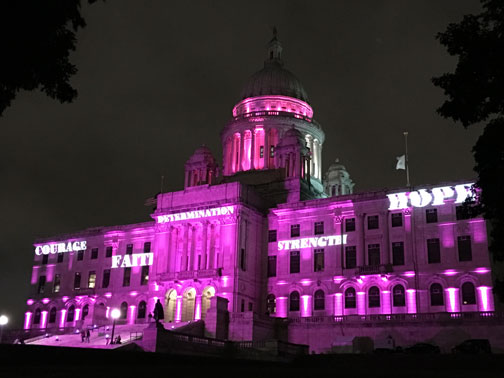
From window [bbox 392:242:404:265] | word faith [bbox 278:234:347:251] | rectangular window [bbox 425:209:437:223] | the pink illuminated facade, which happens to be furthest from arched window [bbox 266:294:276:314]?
rectangular window [bbox 425:209:437:223]

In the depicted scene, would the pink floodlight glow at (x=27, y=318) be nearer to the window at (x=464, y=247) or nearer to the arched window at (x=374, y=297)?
the arched window at (x=374, y=297)

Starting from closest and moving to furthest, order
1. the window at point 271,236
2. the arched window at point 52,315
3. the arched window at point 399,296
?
the arched window at point 399,296, the window at point 271,236, the arched window at point 52,315

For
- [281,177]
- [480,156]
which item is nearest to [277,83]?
[281,177]

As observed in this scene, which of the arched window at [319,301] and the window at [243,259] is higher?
the window at [243,259]

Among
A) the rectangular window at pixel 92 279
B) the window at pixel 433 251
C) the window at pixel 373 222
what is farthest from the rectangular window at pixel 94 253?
the window at pixel 433 251

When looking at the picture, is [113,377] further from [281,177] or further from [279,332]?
[281,177]

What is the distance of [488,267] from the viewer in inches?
2682

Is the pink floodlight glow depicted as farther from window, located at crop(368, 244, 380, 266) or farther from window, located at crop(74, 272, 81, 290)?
window, located at crop(368, 244, 380, 266)

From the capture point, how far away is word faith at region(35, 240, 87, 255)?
95750mm

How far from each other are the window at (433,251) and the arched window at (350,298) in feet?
29.8

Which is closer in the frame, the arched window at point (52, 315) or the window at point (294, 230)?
the window at point (294, 230)

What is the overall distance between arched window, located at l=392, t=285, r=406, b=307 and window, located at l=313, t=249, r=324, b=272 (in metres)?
8.98

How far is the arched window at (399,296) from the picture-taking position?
71.9 m

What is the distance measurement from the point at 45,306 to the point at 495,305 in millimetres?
60035
